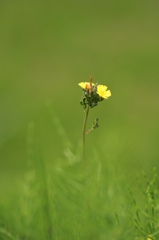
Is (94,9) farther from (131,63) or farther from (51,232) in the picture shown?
(51,232)

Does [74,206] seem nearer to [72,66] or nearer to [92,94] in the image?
[92,94]

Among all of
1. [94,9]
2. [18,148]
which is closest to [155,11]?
[94,9]

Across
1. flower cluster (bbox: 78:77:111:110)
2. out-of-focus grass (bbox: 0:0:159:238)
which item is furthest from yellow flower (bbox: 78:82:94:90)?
out-of-focus grass (bbox: 0:0:159:238)

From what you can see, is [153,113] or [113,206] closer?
[113,206]

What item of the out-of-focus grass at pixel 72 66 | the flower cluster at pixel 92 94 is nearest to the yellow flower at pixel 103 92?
the flower cluster at pixel 92 94

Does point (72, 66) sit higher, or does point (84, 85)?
point (72, 66)

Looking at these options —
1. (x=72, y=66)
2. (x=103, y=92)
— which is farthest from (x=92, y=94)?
(x=72, y=66)

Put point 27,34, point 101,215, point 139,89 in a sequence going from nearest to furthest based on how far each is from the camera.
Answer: point 101,215 < point 139,89 < point 27,34

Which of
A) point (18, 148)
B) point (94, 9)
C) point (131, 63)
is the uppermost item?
point (94, 9)
